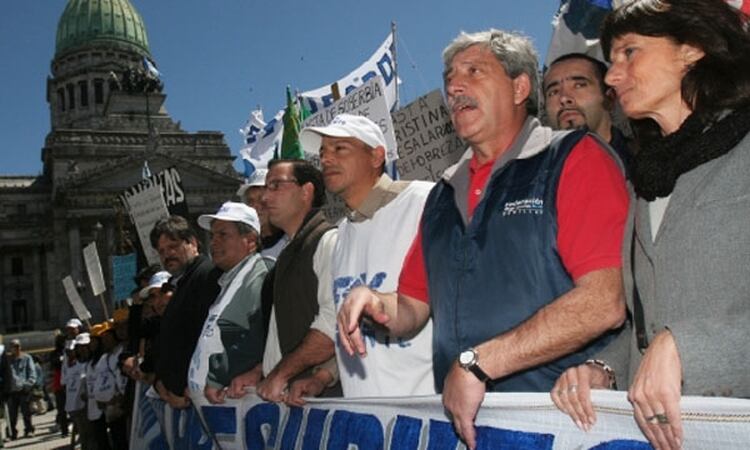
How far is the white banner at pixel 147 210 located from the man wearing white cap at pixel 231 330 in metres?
5.99

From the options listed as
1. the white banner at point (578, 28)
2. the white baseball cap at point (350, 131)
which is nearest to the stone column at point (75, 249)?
the white banner at point (578, 28)

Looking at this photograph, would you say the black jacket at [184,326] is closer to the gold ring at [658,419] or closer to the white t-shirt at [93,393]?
the gold ring at [658,419]

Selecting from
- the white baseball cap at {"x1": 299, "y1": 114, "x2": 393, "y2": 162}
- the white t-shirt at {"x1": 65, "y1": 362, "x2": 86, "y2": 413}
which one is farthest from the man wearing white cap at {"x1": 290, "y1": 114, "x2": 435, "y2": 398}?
the white t-shirt at {"x1": 65, "y1": 362, "x2": 86, "y2": 413}

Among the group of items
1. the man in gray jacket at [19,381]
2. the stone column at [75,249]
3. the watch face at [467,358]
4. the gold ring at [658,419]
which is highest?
the stone column at [75,249]

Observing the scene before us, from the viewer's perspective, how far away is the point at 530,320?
2389mm

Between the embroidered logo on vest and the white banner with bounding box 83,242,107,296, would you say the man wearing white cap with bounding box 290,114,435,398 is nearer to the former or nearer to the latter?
the embroidered logo on vest

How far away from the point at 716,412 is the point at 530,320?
1.88 feet

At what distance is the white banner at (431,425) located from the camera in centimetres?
201

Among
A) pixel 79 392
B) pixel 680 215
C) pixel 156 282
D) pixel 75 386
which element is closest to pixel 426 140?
pixel 156 282

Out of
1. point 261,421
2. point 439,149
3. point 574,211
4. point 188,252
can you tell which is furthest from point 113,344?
point 574,211

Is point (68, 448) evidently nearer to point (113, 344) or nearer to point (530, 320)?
point (113, 344)

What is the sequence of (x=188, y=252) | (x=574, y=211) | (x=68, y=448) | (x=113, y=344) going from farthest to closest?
(x=68, y=448)
(x=113, y=344)
(x=188, y=252)
(x=574, y=211)

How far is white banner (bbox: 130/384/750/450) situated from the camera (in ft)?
6.60

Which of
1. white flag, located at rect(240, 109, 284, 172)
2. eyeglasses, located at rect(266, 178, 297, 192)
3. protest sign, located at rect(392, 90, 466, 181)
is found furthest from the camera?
white flag, located at rect(240, 109, 284, 172)
